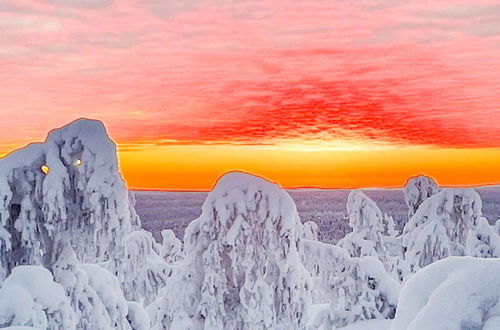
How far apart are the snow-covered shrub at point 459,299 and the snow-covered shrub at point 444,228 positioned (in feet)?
74.8

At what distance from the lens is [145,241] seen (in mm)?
30641

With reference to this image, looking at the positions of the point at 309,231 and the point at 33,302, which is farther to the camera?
the point at 309,231

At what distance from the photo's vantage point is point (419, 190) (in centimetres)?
3450

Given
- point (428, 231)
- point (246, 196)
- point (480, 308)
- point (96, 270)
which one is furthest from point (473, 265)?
point (428, 231)

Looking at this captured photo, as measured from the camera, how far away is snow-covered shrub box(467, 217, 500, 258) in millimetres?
27203

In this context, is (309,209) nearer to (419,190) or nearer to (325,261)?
(419,190)

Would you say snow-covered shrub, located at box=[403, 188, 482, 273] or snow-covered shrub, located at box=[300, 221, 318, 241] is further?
snow-covered shrub, located at box=[300, 221, 318, 241]

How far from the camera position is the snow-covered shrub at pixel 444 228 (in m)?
27.4

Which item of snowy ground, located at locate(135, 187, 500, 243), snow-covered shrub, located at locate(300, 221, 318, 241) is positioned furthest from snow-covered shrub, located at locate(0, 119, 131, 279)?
snowy ground, located at locate(135, 187, 500, 243)

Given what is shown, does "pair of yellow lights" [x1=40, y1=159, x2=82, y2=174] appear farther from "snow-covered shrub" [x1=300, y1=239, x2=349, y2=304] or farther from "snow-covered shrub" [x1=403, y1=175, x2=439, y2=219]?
"snow-covered shrub" [x1=403, y1=175, x2=439, y2=219]

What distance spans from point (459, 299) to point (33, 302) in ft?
26.0

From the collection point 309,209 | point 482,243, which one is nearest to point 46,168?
point 482,243

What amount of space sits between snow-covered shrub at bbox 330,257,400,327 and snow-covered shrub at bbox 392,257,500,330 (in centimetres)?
1444

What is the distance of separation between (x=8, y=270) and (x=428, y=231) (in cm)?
1997
